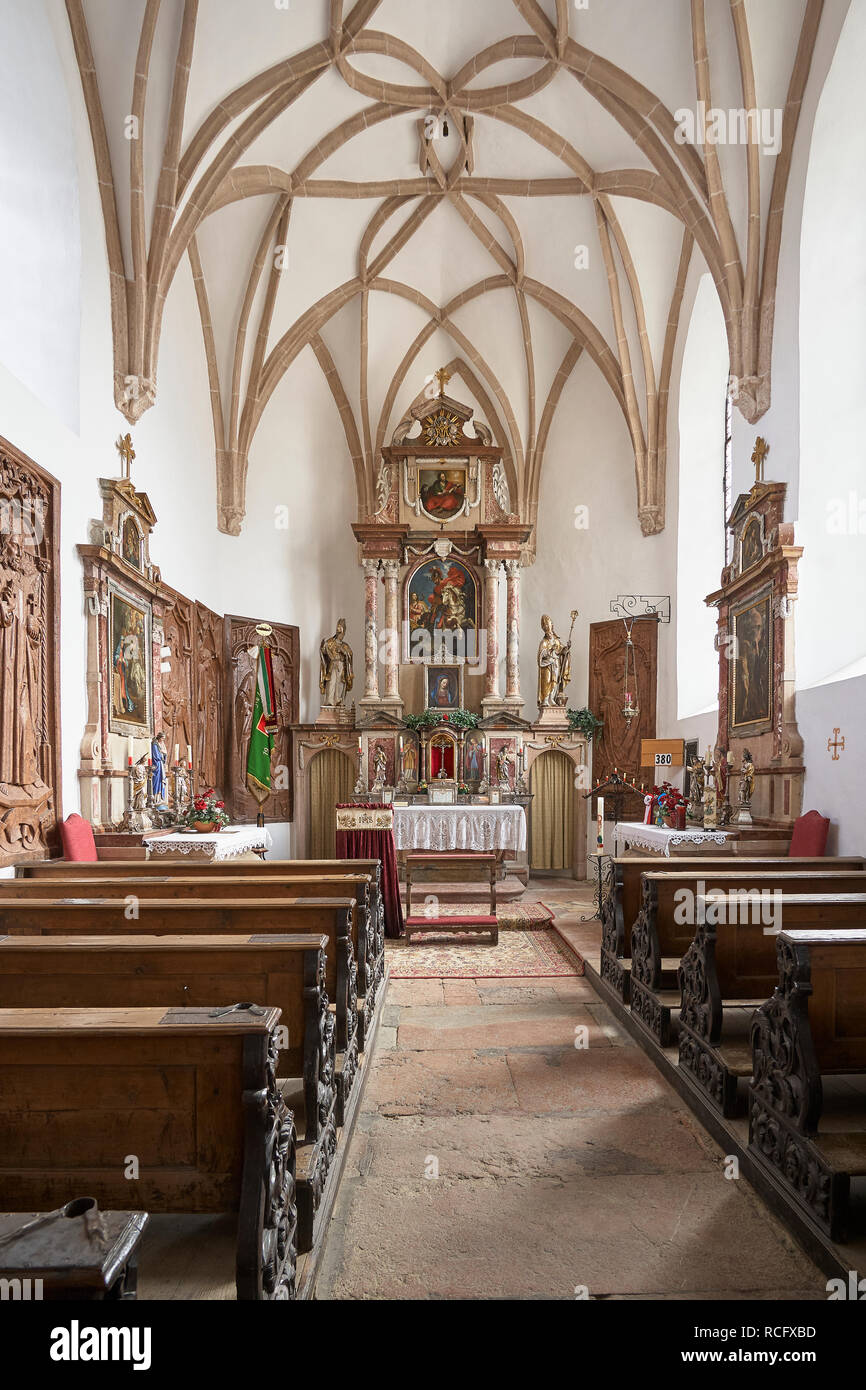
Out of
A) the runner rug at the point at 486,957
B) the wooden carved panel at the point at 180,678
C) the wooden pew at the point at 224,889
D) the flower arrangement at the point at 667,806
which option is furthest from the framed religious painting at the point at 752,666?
the wooden carved panel at the point at 180,678

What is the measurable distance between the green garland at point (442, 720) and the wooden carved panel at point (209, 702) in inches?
124

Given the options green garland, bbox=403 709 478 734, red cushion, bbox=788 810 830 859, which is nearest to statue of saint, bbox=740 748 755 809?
red cushion, bbox=788 810 830 859

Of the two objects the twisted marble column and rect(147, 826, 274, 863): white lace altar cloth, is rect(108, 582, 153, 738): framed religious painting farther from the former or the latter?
the twisted marble column

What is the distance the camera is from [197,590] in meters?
13.4

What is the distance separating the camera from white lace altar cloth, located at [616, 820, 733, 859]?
354 inches

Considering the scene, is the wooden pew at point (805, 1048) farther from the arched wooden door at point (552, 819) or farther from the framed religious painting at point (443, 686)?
the framed religious painting at point (443, 686)

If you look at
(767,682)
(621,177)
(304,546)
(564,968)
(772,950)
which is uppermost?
(621,177)

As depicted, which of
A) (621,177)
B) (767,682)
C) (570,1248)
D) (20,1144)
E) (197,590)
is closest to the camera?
(20,1144)

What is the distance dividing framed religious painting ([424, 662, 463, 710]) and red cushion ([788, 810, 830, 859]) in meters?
8.16

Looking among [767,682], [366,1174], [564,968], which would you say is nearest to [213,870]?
[366,1174]

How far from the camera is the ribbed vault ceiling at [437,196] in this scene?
9.73 metres

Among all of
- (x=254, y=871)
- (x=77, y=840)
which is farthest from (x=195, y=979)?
(x=77, y=840)

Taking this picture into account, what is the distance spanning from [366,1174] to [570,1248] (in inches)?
42.7
